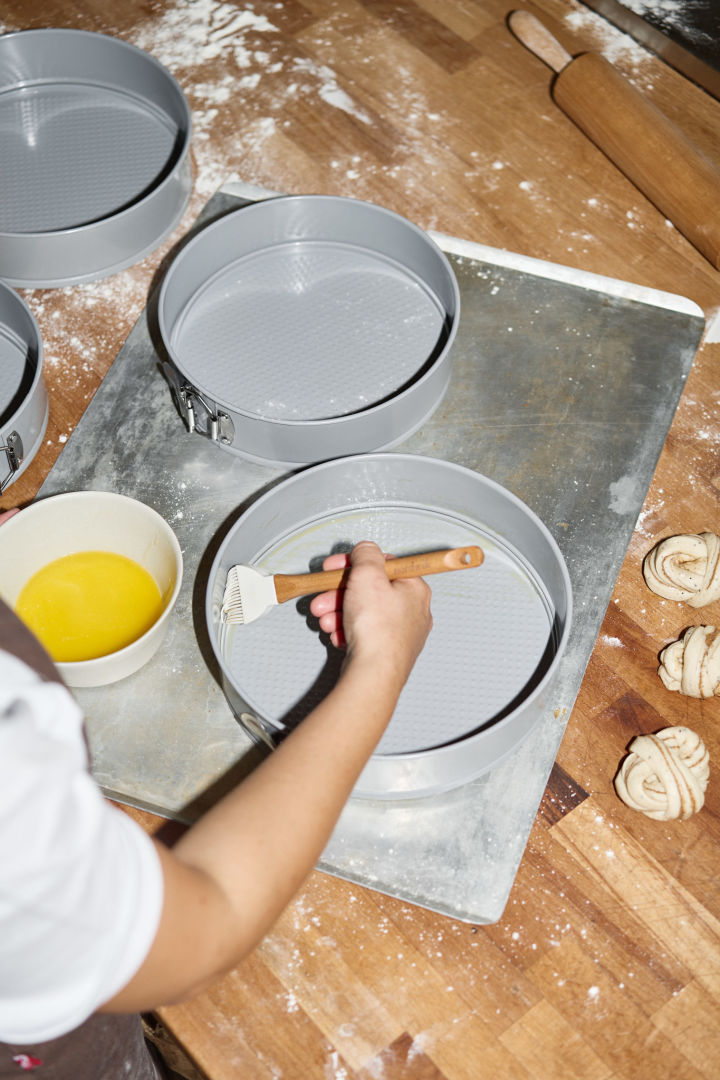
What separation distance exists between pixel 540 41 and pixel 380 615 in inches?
32.8

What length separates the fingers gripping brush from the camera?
635 mm

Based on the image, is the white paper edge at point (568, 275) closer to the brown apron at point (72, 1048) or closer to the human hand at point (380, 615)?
the human hand at point (380, 615)

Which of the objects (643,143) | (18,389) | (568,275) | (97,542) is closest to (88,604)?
(97,542)

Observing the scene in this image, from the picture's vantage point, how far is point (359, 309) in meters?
0.90

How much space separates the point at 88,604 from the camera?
0.73 m

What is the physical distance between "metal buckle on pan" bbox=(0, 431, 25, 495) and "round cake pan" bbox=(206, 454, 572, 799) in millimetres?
222

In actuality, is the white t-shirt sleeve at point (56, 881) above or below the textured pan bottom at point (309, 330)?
above

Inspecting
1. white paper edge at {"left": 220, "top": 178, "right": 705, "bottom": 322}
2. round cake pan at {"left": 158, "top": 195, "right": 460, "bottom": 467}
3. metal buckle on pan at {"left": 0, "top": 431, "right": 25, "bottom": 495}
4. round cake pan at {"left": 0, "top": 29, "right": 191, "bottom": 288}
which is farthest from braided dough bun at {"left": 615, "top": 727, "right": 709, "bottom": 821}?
round cake pan at {"left": 0, "top": 29, "right": 191, "bottom": 288}

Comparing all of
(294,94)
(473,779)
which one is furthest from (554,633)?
(294,94)

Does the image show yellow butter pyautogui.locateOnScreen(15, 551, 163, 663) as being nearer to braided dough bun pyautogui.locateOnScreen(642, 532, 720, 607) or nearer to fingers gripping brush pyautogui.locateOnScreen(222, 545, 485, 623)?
fingers gripping brush pyautogui.locateOnScreen(222, 545, 485, 623)

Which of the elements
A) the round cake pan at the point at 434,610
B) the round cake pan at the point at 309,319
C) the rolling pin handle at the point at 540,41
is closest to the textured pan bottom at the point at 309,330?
the round cake pan at the point at 309,319

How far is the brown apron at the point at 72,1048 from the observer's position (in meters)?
0.45

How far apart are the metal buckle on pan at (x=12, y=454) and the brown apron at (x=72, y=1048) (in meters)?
0.37

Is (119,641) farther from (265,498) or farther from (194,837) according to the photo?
(194,837)
